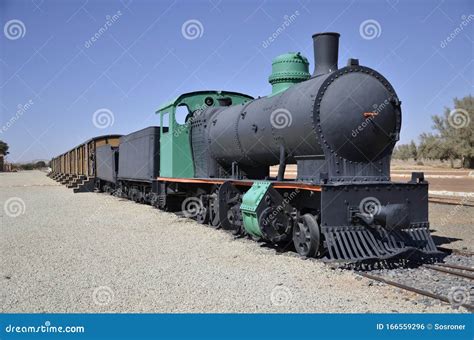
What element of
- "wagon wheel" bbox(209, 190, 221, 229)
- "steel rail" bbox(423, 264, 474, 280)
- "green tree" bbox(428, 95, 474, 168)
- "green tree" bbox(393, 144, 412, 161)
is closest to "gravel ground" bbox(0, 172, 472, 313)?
"wagon wheel" bbox(209, 190, 221, 229)

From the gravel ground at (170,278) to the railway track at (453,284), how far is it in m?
0.14

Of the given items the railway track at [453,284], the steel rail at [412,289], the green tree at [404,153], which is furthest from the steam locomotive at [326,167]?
the green tree at [404,153]

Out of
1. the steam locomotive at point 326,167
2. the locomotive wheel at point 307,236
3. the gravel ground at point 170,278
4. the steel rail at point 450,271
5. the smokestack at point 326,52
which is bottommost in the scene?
the gravel ground at point 170,278

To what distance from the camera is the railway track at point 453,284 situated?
5.23 metres

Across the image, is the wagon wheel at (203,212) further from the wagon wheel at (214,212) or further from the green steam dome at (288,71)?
the green steam dome at (288,71)

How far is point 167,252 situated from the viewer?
27.2 feet

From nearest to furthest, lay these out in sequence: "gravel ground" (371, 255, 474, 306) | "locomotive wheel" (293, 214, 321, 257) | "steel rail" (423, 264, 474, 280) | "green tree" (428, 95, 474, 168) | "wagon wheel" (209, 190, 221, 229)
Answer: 1. "gravel ground" (371, 255, 474, 306)
2. "steel rail" (423, 264, 474, 280)
3. "locomotive wheel" (293, 214, 321, 257)
4. "wagon wheel" (209, 190, 221, 229)
5. "green tree" (428, 95, 474, 168)

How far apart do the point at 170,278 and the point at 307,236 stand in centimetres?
235

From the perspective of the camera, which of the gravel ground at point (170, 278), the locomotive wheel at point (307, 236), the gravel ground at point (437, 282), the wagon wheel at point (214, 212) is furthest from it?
the wagon wheel at point (214, 212)

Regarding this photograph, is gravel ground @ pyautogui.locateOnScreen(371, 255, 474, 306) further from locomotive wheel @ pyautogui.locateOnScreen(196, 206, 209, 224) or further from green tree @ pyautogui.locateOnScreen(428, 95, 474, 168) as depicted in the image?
green tree @ pyautogui.locateOnScreen(428, 95, 474, 168)

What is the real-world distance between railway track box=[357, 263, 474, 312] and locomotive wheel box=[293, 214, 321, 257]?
35.3 inches

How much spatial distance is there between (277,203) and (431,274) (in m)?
2.71

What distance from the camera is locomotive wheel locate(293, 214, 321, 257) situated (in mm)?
7254

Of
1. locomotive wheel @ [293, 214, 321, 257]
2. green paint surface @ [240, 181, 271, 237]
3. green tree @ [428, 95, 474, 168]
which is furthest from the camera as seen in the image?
green tree @ [428, 95, 474, 168]
